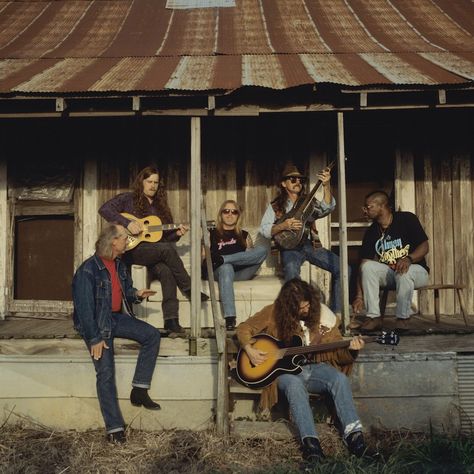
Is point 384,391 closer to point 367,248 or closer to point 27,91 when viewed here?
point 367,248

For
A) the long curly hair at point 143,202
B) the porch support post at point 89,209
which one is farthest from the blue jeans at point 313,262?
the porch support post at point 89,209

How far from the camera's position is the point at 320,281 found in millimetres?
7387

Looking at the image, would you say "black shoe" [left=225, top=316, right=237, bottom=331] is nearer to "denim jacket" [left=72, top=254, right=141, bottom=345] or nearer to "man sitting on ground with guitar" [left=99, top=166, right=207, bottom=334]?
"man sitting on ground with guitar" [left=99, top=166, right=207, bottom=334]

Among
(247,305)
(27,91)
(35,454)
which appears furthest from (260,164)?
(35,454)

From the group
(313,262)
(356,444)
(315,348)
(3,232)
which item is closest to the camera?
(356,444)

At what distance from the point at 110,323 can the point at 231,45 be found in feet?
12.2

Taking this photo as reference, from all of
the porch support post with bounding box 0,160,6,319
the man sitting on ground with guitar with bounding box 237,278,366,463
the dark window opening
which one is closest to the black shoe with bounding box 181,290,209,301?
the man sitting on ground with guitar with bounding box 237,278,366,463

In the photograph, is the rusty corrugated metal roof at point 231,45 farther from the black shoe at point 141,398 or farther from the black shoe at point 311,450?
the black shoe at point 311,450

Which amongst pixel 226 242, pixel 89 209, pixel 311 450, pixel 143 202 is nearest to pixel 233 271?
pixel 226 242

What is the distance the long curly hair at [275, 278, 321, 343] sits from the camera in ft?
16.3

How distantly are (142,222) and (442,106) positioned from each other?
10.2 feet

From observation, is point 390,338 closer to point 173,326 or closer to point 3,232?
point 173,326

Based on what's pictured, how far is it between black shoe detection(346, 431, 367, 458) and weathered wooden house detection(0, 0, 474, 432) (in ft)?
4.02

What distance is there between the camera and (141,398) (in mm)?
5191
